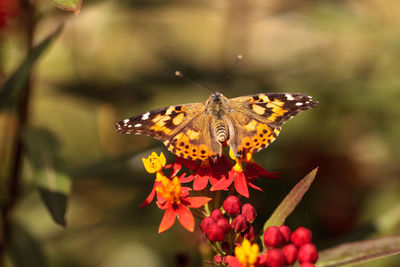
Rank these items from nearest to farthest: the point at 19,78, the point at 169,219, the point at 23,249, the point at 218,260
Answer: the point at 218,260
the point at 169,219
the point at 19,78
the point at 23,249

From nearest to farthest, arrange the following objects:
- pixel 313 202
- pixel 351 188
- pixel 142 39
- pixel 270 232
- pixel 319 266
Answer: pixel 270 232 → pixel 319 266 → pixel 313 202 → pixel 351 188 → pixel 142 39

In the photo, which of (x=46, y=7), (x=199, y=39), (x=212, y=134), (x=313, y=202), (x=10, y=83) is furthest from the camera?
(x=199, y=39)

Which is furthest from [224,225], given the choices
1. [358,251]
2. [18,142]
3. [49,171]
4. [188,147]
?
[18,142]

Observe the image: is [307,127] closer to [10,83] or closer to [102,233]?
[102,233]

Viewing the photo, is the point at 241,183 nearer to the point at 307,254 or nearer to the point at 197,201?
the point at 197,201

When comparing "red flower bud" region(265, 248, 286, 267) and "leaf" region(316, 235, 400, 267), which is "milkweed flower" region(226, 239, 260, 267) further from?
"leaf" region(316, 235, 400, 267)

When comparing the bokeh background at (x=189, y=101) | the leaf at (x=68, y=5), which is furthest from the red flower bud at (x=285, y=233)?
the bokeh background at (x=189, y=101)

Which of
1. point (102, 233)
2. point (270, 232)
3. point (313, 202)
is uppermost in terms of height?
point (270, 232)

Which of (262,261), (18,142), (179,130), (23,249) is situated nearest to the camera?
(262,261)

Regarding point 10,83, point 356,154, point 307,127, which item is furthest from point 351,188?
point 10,83
